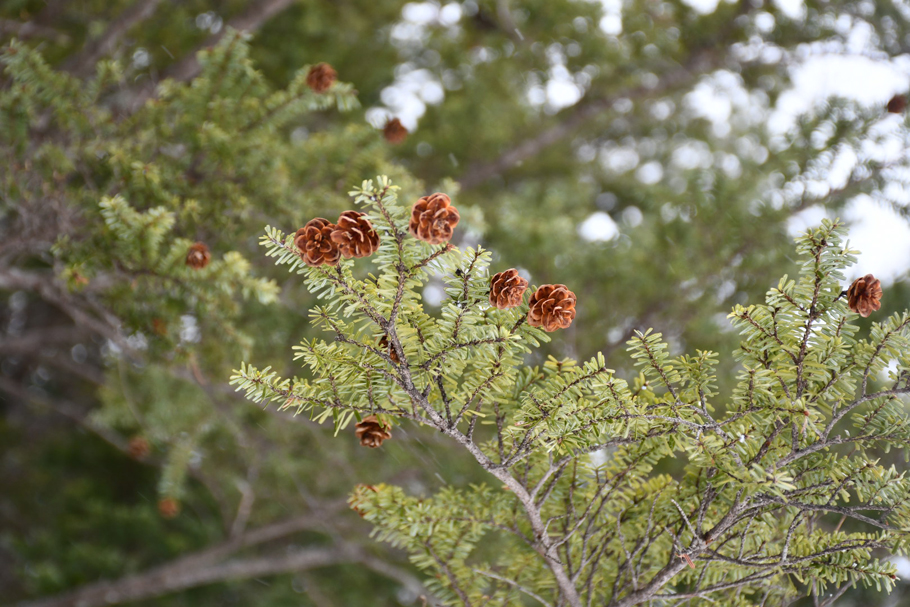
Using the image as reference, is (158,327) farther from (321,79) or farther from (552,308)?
(552,308)

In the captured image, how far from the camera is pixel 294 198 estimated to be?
2.51 meters

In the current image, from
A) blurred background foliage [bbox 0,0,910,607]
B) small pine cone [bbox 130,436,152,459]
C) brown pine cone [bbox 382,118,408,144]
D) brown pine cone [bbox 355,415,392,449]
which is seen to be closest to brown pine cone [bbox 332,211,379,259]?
brown pine cone [bbox 355,415,392,449]

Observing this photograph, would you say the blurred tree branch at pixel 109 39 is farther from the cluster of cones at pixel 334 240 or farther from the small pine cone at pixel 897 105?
the small pine cone at pixel 897 105

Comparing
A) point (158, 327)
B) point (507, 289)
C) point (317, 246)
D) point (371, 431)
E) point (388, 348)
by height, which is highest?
point (317, 246)

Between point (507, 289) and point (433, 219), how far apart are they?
208 mm

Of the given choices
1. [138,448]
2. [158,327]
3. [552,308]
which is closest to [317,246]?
[552,308]

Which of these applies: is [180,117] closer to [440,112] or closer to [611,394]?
[611,394]

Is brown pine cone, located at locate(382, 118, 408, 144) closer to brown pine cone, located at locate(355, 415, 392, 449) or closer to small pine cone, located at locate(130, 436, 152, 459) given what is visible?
brown pine cone, located at locate(355, 415, 392, 449)

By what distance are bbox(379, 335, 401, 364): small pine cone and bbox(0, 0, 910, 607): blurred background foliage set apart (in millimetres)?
837

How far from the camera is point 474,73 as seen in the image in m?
4.96

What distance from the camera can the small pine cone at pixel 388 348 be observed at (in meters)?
1.24

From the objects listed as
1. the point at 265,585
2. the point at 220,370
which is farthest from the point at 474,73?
the point at 265,585

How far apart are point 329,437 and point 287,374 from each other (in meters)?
0.69

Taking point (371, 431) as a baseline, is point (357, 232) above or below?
above
